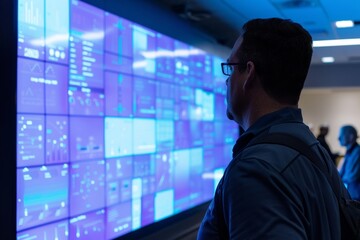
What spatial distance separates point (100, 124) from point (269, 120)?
1447 mm

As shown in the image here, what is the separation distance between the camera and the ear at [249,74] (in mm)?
1182

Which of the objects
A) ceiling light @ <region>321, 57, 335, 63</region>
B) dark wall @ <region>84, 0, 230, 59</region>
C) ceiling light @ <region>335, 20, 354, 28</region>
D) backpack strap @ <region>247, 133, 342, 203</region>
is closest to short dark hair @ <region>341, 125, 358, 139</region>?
ceiling light @ <region>335, 20, 354, 28</region>

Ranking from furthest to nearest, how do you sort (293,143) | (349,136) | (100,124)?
(349,136) < (100,124) < (293,143)

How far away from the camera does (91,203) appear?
2.35m

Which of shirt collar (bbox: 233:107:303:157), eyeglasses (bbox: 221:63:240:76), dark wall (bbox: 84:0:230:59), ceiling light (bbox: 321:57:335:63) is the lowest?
shirt collar (bbox: 233:107:303:157)

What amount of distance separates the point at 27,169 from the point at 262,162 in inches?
50.6

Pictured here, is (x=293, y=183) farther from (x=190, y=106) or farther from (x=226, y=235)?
(x=190, y=106)

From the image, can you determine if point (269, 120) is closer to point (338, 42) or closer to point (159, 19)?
point (159, 19)

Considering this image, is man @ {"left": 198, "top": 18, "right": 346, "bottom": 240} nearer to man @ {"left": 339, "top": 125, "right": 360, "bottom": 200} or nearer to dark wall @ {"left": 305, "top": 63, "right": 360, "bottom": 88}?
man @ {"left": 339, "top": 125, "right": 360, "bottom": 200}

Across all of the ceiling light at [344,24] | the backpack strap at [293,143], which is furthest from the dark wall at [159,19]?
the backpack strap at [293,143]

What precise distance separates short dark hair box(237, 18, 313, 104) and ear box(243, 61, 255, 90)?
Answer: 0.04 feet

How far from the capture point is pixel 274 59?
1.15 metres

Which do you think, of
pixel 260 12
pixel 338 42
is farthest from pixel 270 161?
pixel 338 42

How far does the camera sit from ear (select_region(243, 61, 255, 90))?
118 centimetres
